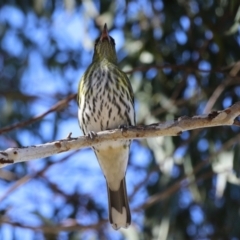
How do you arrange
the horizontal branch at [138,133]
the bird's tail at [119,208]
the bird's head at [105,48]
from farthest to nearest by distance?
the bird's head at [105,48] → the bird's tail at [119,208] → the horizontal branch at [138,133]

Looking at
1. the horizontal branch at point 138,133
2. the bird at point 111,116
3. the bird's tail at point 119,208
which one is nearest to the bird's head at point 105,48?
the bird at point 111,116

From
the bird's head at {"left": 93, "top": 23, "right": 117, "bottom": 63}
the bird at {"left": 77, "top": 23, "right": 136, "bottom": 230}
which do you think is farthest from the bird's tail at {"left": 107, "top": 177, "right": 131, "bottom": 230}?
the bird's head at {"left": 93, "top": 23, "right": 117, "bottom": 63}

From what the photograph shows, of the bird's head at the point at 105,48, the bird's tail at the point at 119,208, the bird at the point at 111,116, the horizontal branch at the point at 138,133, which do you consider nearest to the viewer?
the horizontal branch at the point at 138,133

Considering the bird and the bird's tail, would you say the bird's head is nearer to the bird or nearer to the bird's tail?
the bird

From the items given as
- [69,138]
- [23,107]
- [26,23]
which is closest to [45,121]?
[23,107]

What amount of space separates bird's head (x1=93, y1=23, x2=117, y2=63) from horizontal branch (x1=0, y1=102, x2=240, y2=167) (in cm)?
108

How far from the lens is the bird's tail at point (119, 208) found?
4090mm

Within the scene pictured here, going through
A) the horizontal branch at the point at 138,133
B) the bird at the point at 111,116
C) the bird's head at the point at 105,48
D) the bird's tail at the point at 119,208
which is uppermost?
the bird's head at the point at 105,48


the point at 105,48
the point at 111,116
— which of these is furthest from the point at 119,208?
the point at 105,48

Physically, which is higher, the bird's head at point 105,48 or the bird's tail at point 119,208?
the bird's head at point 105,48

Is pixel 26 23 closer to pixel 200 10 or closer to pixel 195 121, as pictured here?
pixel 200 10

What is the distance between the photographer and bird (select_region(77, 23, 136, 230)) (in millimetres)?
3932

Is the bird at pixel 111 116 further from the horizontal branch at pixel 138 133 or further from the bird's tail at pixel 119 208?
the horizontal branch at pixel 138 133

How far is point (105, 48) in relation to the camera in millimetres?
4414
